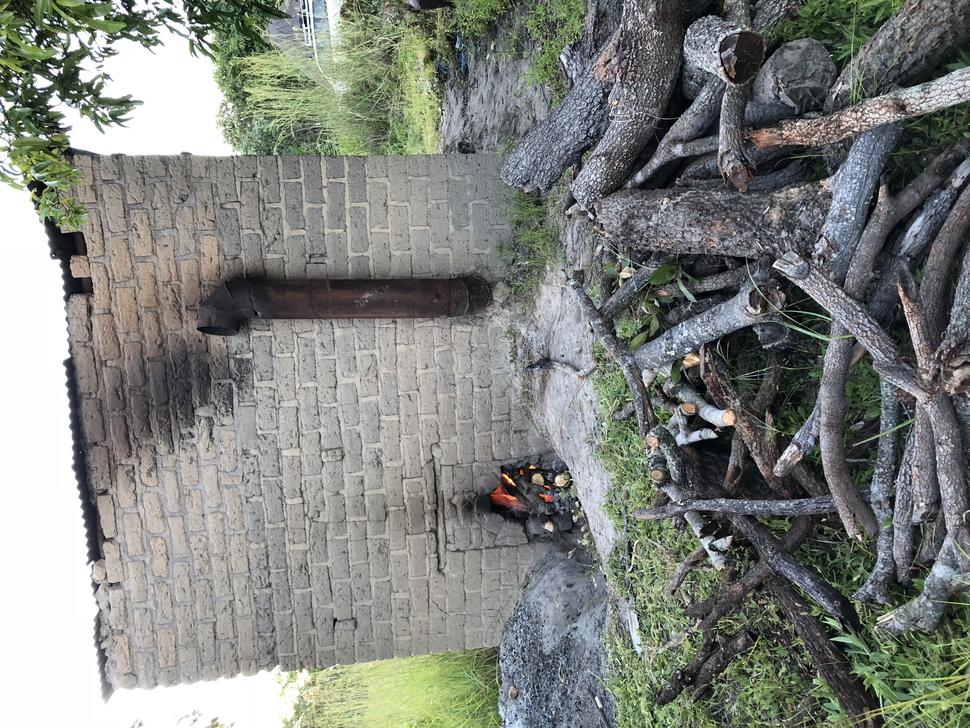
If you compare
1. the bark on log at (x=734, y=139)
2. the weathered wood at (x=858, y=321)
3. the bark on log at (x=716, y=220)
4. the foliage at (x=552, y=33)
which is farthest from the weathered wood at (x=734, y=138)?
the foliage at (x=552, y=33)

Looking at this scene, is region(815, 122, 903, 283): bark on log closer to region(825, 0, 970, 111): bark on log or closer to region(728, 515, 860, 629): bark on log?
region(825, 0, 970, 111): bark on log

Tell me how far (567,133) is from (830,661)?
276 cm

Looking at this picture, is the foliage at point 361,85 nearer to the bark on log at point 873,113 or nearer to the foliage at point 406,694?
the bark on log at point 873,113

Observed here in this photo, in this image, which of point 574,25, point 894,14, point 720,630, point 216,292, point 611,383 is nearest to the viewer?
point 894,14

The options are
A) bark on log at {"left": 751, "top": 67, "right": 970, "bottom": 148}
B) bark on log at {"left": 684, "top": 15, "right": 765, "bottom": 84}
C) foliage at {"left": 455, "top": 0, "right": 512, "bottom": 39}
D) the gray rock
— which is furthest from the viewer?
foliage at {"left": 455, "top": 0, "right": 512, "bottom": 39}

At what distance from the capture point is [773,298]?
262cm

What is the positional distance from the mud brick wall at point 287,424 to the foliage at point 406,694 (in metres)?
1.67

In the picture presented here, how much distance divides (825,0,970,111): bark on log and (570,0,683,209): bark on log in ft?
2.85

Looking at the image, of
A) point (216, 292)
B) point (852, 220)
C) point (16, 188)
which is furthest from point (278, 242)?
point (852, 220)

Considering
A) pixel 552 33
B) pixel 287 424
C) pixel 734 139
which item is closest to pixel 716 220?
pixel 734 139

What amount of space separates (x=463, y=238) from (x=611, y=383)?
151 centimetres

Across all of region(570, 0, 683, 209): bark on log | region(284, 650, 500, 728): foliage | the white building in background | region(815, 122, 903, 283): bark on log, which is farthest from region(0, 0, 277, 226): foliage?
region(284, 650, 500, 728): foliage

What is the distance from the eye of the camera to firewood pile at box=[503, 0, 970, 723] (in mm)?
2232

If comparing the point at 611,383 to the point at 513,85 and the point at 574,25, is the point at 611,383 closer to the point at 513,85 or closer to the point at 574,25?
the point at 574,25
